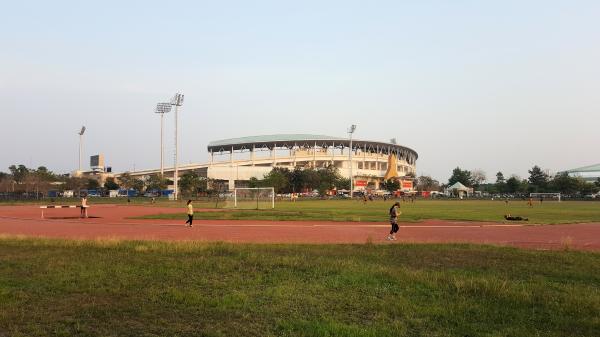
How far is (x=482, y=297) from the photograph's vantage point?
348 inches

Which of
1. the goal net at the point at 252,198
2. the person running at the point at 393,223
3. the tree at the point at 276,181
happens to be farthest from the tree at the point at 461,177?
the person running at the point at 393,223

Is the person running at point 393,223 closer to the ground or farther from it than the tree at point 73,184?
closer to the ground

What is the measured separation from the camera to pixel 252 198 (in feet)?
189

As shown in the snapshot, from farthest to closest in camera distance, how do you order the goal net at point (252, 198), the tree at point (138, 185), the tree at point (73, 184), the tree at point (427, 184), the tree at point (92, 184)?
the tree at point (427, 184)
the tree at point (92, 184)
the tree at point (138, 185)
the tree at point (73, 184)
the goal net at point (252, 198)

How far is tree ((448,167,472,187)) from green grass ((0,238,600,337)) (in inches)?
6705

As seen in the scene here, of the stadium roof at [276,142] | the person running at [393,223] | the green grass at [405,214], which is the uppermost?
the stadium roof at [276,142]

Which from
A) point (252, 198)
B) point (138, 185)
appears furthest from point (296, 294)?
point (138, 185)

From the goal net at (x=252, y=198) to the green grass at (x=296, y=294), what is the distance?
4211 cm

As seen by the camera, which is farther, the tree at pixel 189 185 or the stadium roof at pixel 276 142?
the stadium roof at pixel 276 142

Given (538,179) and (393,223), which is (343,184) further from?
(393,223)

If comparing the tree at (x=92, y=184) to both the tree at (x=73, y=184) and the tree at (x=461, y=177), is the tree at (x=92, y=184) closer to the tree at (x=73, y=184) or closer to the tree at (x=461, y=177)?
the tree at (x=73, y=184)

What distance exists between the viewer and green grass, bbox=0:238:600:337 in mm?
7043

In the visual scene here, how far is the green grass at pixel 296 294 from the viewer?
23.1 ft

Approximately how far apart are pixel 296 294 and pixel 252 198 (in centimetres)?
4905
